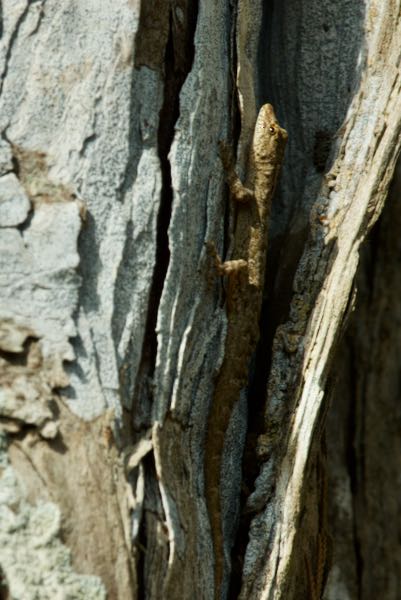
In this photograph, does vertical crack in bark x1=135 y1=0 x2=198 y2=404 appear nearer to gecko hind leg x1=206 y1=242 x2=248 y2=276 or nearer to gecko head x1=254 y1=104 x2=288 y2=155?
gecko hind leg x1=206 y1=242 x2=248 y2=276

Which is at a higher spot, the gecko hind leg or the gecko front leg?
the gecko front leg

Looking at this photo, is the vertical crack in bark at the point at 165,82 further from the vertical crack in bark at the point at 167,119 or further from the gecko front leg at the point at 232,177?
the gecko front leg at the point at 232,177

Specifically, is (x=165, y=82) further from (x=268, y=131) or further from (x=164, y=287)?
(x=268, y=131)

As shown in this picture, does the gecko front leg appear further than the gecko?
Yes

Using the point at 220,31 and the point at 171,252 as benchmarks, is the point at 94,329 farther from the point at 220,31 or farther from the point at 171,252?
the point at 220,31

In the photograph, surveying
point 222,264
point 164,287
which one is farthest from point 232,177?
point 164,287

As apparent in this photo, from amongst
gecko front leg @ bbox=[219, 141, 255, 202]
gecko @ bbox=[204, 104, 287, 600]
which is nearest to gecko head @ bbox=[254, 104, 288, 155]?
gecko @ bbox=[204, 104, 287, 600]

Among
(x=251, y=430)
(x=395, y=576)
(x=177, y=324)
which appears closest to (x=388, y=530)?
(x=395, y=576)

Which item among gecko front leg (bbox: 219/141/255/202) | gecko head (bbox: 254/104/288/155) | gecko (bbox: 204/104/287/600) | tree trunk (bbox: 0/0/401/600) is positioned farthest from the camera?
gecko head (bbox: 254/104/288/155)
